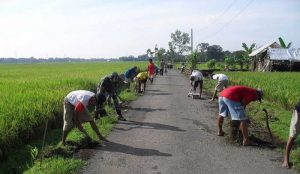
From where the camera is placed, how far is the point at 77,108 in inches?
341

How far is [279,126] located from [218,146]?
9.63ft

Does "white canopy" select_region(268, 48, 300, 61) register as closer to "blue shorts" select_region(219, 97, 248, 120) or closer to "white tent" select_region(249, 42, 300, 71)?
"white tent" select_region(249, 42, 300, 71)

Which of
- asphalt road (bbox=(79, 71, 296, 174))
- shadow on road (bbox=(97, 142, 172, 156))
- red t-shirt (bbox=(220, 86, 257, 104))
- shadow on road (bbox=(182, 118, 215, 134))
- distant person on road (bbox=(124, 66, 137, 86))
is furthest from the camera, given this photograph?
distant person on road (bbox=(124, 66, 137, 86))

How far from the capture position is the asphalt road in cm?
739

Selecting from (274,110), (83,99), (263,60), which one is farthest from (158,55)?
(83,99)

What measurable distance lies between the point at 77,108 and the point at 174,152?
7.63 ft

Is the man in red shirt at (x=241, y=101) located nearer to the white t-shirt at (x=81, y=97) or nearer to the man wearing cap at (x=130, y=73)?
the white t-shirt at (x=81, y=97)

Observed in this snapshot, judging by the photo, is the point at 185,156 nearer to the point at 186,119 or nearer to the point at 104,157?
the point at 104,157

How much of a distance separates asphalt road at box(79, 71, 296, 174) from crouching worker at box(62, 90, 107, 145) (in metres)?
0.77

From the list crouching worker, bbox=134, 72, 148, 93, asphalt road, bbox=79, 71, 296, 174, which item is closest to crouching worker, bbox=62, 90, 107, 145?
asphalt road, bbox=79, 71, 296, 174

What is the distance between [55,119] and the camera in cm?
1199

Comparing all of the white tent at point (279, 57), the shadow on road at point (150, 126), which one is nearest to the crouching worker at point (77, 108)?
the shadow on road at point (150, 126)

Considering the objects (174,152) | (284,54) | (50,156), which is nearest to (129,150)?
(174,152)

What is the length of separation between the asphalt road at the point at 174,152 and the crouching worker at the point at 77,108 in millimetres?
769
